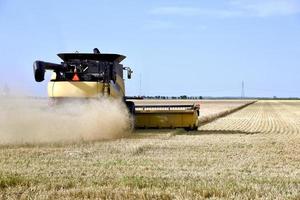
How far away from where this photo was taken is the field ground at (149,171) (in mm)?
7621

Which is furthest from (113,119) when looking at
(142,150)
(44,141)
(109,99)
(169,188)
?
(169,188)

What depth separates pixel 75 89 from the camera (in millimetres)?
17578

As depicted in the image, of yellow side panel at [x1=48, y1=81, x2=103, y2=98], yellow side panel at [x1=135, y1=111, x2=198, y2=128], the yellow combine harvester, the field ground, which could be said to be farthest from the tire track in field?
the field ground

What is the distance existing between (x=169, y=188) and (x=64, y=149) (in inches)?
239

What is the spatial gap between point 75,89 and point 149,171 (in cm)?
836

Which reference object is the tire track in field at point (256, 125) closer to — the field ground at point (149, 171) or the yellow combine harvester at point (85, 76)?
the yellow combine harvester at point (85, 76)

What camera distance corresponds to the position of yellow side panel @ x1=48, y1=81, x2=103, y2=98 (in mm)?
17562

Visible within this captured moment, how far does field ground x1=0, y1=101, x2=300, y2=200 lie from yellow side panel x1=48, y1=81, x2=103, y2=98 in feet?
9.30

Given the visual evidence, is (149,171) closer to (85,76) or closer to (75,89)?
(75,89)

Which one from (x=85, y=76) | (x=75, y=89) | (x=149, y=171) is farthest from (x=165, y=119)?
(x=149, y=171)

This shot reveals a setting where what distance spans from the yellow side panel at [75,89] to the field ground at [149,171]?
283cm

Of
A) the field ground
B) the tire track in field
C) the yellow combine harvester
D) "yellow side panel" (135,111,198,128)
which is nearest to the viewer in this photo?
the field ground

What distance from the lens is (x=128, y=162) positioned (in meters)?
11.0

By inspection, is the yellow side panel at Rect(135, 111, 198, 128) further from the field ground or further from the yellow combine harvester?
the field ground
